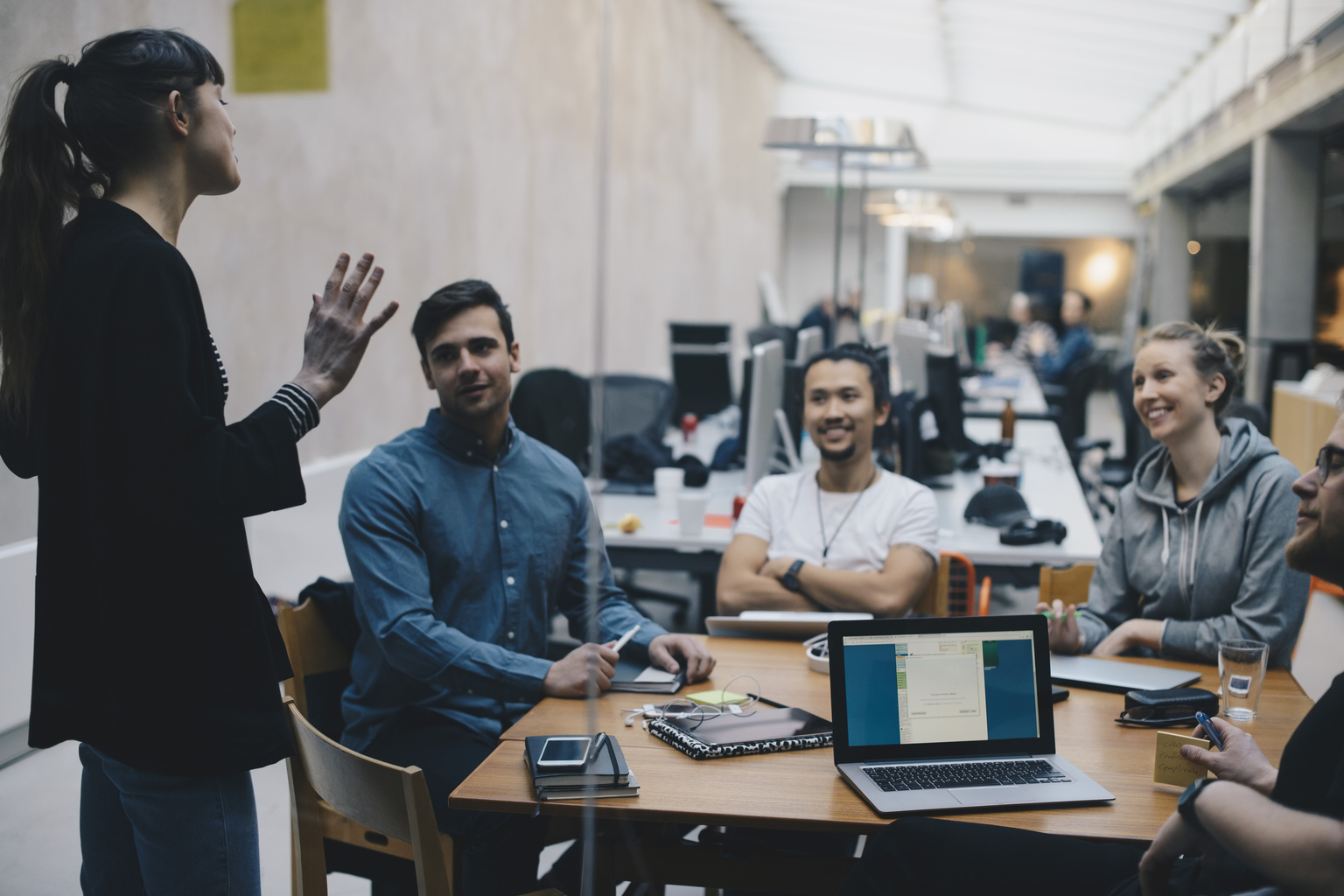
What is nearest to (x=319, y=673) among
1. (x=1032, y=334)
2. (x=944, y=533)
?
(x=944, y=533)

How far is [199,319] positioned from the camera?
1294 mm

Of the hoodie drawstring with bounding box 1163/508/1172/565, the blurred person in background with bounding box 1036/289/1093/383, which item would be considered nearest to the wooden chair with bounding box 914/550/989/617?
the hoodie drawstring with bounding box 1163/508/1172/565

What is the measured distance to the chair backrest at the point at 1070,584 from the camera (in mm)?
2449

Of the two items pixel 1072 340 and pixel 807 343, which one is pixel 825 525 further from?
pixel 1072 340

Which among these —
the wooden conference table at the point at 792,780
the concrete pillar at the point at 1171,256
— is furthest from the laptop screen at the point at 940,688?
the concrete pillar at the point at 1171,256

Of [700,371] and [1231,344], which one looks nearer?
[1231,344]

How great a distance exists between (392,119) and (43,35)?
318 cm

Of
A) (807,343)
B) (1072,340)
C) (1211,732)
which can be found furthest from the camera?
(1072,340)

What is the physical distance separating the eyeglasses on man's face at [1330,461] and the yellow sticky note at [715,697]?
37.3 inches

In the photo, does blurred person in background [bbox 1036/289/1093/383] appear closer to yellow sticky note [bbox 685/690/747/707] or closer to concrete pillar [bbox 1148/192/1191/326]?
concrete pillar [bbox 1148/192/1191/326]

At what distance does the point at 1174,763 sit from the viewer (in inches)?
58.9

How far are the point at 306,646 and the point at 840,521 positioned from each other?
1.28 meters

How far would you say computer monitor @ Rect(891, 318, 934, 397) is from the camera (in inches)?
176

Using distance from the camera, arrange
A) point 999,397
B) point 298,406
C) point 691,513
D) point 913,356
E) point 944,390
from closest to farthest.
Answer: point 298,406, point 691,513, point 944,390, point 913,356, point 999,397
